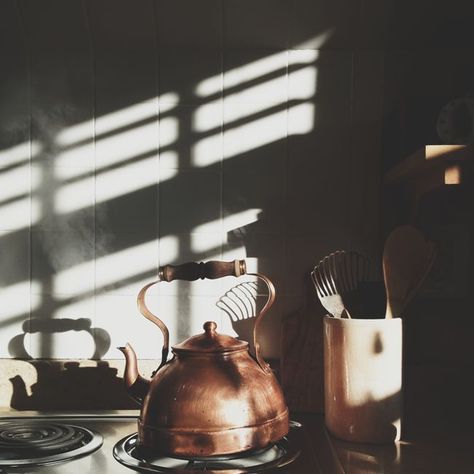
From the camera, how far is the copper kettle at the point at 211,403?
3.19 feet

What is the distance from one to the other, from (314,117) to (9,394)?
3.06 feet

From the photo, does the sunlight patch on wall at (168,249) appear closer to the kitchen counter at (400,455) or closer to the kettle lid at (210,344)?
the kettle lid at (210,344)

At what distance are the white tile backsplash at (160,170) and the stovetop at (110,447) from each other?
16 centimetres

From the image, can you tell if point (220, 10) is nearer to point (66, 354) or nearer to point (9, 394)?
point (66, 354)

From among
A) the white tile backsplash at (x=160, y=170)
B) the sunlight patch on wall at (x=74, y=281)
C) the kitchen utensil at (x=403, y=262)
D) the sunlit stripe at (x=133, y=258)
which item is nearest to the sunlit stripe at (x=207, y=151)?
the white tile backsplash at (x=160, y=170)

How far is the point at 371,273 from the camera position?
54.4 inches

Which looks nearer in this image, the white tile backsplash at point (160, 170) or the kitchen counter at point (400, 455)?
the kitchen counter at point (400, 455)

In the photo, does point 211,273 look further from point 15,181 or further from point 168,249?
point 15,181

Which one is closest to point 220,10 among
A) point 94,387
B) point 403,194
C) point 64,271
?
point 403,194

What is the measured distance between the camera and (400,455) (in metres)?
1.09

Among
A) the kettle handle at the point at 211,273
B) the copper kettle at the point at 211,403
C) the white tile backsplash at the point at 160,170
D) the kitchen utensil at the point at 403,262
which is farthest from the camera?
the white tile backsplash at the point at 160,170

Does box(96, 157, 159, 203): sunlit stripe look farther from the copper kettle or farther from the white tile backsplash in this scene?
the copper kettle

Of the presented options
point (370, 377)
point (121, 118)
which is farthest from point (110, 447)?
point (121, 118)

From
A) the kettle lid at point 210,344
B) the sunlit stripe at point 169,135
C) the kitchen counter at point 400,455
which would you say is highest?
the sunlit stripe at point 169,135
